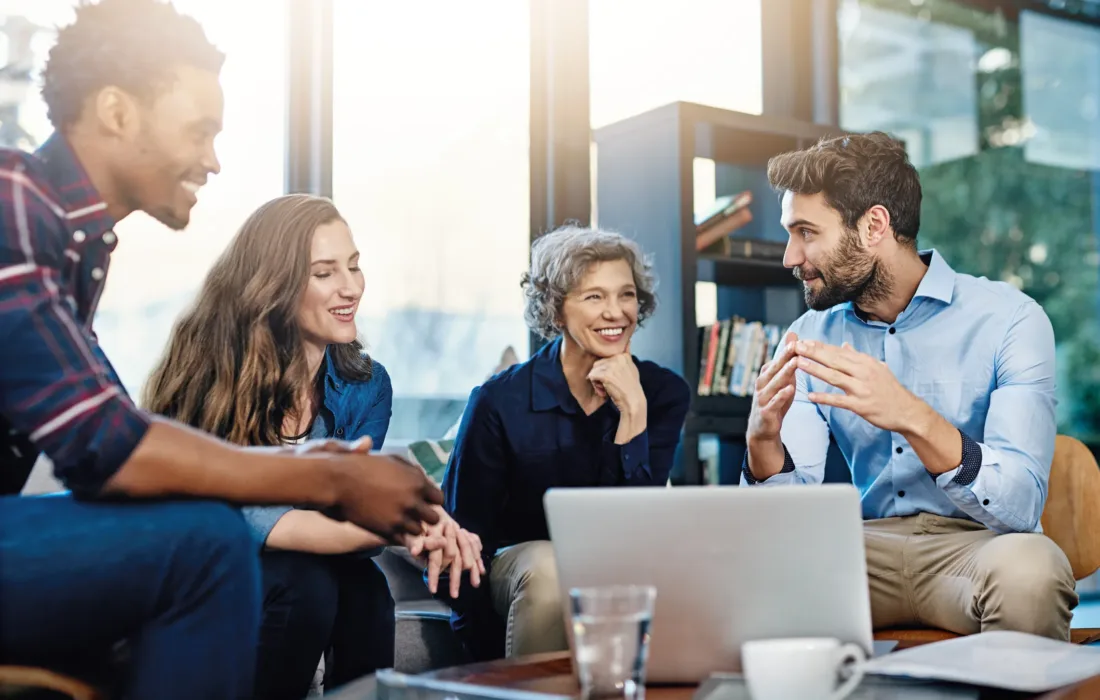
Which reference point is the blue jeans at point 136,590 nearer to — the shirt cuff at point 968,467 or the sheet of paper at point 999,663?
the sheet of paper at point 999,663

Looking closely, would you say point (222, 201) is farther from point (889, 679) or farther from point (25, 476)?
point (889, 679)

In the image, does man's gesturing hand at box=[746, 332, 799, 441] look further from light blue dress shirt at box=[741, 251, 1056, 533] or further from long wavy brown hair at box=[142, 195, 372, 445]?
long wavy brown hair at box=[142, 195, 372, 445]

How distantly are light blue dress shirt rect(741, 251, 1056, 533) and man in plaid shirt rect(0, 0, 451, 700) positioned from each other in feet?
3.56

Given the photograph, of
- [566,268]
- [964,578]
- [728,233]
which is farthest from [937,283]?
[728,233]

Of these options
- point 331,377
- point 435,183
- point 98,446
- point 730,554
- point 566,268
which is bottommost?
point 730,554

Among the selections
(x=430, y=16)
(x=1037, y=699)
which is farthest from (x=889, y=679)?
(x=430, y=16)

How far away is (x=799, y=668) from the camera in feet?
3.45

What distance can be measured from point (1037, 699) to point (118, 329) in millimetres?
2464

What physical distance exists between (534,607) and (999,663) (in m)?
1.00

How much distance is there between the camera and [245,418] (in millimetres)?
1970

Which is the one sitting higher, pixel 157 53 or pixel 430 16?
pixel 430 16

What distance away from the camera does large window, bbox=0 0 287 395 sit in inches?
107

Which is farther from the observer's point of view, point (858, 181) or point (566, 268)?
point (566, 268)

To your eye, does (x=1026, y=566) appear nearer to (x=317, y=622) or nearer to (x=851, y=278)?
(x=851, y=278)
